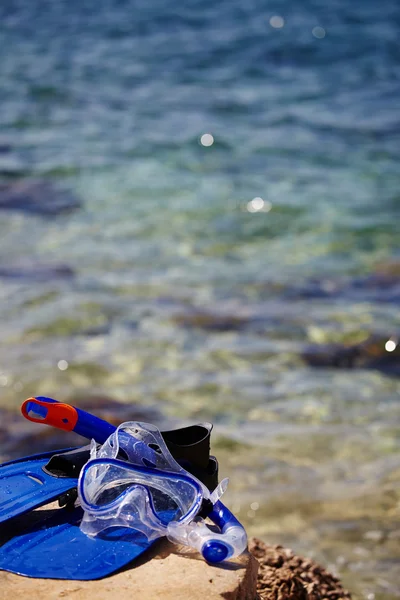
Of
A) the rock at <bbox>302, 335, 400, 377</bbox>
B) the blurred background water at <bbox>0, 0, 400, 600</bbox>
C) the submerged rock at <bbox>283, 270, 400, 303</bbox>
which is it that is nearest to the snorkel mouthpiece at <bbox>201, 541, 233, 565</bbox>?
the blurred background water at <bbox>0, 0, 400, 600</bbox>

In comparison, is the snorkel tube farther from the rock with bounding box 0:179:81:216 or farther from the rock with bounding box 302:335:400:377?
the rock with bounding box 0:179:81:216

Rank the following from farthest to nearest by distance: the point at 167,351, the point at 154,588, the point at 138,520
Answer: the point at 167,351, the point at 138,520, the point at 154,588

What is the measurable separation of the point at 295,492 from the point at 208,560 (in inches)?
71.2

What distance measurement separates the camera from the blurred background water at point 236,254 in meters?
3.91

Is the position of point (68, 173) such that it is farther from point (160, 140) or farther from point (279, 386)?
point (279, 386)

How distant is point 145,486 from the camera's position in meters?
2.03

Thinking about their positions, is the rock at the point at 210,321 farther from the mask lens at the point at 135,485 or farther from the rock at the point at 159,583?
the rock at the point at 159,583

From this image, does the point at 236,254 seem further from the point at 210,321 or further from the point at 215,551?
the point at 215,551

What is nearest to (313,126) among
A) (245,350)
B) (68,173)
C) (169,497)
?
(68,173)

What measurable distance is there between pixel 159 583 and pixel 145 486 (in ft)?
0.80

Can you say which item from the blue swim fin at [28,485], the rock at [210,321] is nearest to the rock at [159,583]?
the blue swim fin at [28,485]

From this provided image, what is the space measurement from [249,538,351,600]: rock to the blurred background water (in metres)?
0.31

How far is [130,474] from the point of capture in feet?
6.63

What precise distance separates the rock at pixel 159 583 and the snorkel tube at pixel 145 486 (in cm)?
4
